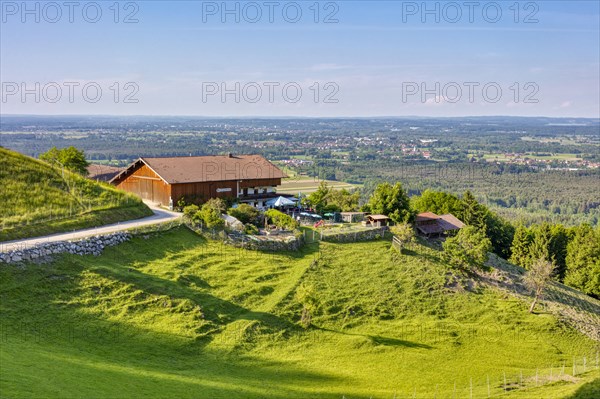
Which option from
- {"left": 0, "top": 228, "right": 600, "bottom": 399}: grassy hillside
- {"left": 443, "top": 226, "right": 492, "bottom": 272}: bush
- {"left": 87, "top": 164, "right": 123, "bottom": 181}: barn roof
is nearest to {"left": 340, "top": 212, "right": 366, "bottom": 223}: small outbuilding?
{"left": 0, "top": 228, "right": 600, "bottom": 399}: grassy hillside

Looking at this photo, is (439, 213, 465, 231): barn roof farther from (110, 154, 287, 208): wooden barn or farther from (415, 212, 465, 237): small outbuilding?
(110, 154, 287, 208): wooden barn

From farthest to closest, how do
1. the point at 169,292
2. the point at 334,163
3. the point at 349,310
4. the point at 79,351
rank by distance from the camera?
1. the point at 334,163
2. the point at 349,310
3. the point at 169,292
4. the point at 79,351

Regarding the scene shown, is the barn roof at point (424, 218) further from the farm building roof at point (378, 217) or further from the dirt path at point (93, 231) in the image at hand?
the dirt path at point (93, 231)

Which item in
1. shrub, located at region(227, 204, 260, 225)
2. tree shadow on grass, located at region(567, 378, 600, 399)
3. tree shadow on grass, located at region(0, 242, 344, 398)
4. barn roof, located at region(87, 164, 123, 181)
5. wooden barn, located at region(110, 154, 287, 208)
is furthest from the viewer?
barn roof, located at region(87, 164, 123, 181)

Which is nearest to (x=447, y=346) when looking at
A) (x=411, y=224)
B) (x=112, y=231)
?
(x=411, y=224)

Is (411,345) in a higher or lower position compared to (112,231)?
lower

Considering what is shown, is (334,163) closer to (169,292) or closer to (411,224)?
(411,224)

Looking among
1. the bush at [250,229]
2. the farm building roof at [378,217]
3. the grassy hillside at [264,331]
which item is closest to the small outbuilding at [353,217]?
the farm building roof at [378,217]
